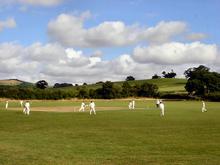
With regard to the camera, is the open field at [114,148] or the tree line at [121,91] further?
the tree line at [121,91]

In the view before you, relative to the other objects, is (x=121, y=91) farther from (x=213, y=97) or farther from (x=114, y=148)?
(x=114, y=148)

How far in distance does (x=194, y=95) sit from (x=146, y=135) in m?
128

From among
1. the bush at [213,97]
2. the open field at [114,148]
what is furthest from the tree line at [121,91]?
the open field at [114,148]

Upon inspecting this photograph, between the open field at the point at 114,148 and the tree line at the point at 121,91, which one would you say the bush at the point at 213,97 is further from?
the open field at the point at 114,148

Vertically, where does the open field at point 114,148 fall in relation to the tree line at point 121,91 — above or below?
below

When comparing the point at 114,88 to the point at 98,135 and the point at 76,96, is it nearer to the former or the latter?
the point at 76,96

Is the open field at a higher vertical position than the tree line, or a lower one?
lower

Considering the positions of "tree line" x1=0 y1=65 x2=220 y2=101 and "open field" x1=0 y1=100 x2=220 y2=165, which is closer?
"open field" x1=0 y1=100 x2=220 y2=165

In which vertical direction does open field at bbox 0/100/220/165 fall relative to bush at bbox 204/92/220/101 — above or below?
below

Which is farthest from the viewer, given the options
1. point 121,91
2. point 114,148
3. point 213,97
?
point 121,91

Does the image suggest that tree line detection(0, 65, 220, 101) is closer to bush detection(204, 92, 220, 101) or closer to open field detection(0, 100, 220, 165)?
bush detection(204, 92, 220, 101)

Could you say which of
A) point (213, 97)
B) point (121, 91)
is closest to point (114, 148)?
point (213, 97)

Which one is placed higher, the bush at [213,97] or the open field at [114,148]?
the bush at [213,97]

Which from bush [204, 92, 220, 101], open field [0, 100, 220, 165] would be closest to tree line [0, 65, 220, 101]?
bush [204, 92, 220, 101]
